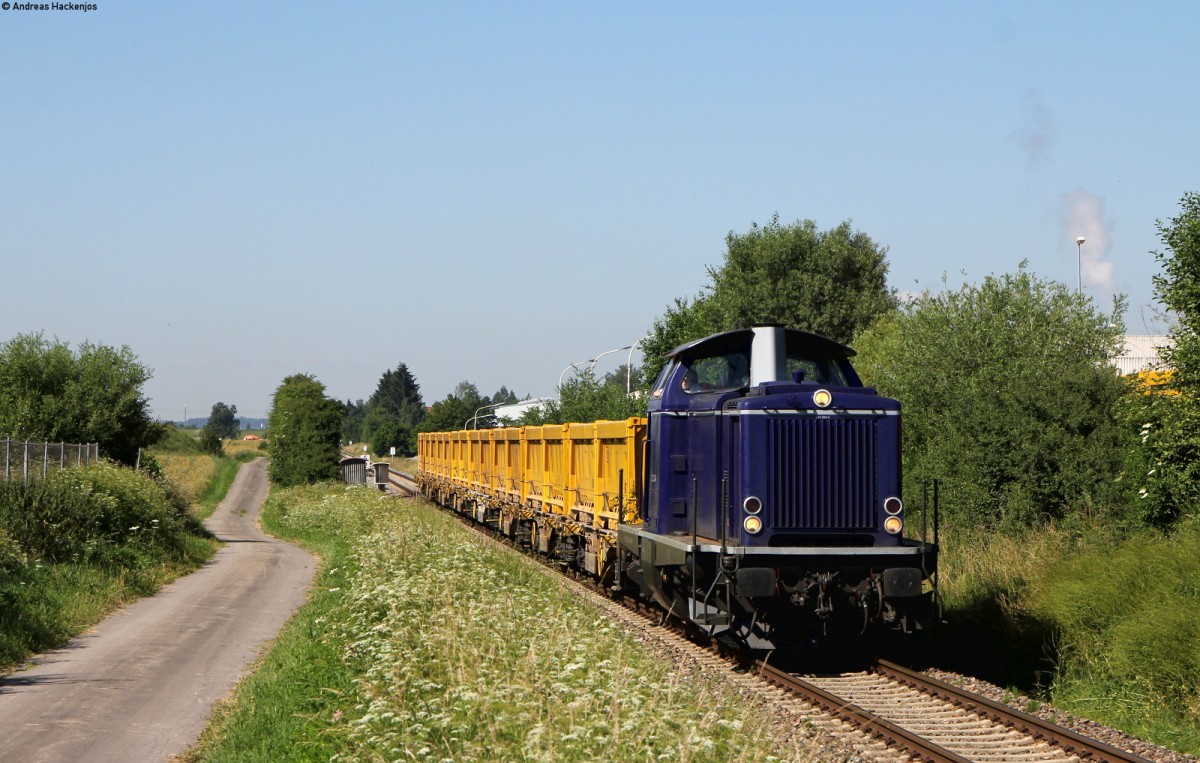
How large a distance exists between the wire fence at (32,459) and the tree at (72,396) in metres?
9.60

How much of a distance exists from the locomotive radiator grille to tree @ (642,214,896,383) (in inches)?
1706

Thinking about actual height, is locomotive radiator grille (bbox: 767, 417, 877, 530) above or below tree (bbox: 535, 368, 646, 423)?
below

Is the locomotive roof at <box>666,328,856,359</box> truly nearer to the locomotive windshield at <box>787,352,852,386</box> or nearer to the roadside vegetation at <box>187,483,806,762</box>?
the locomotive windshield at <box>787,352,852,386</box>

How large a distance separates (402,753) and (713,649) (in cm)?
667

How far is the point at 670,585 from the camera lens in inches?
531

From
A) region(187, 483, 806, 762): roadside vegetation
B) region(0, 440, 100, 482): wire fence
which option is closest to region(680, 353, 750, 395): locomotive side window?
region(187, 483, 806, 762): roadside vegetation

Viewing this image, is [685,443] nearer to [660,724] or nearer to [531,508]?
[660,724]

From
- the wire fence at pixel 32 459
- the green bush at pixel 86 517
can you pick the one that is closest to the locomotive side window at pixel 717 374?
the green bush at pixel 86 517

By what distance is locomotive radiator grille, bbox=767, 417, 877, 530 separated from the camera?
1199cm

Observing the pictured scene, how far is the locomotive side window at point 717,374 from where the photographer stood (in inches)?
516

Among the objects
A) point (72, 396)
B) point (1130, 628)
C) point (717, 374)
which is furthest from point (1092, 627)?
point (72, 396)

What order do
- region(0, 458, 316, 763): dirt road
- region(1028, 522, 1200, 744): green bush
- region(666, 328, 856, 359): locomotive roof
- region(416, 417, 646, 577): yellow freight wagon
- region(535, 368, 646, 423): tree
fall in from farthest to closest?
region(535, 368, 646, 423): tree → region(416, 417, 646, 577): yellow freight wagon → region(666, 328, 856, 359): locomotive roof → region(1028, 522, 1200, 744): green bush → region(0, 458, 316, 763): dirt road

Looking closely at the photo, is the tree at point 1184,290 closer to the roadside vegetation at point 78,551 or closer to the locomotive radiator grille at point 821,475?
the locomotive radiator grille at point 821,475

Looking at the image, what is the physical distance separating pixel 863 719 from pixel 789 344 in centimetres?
469
